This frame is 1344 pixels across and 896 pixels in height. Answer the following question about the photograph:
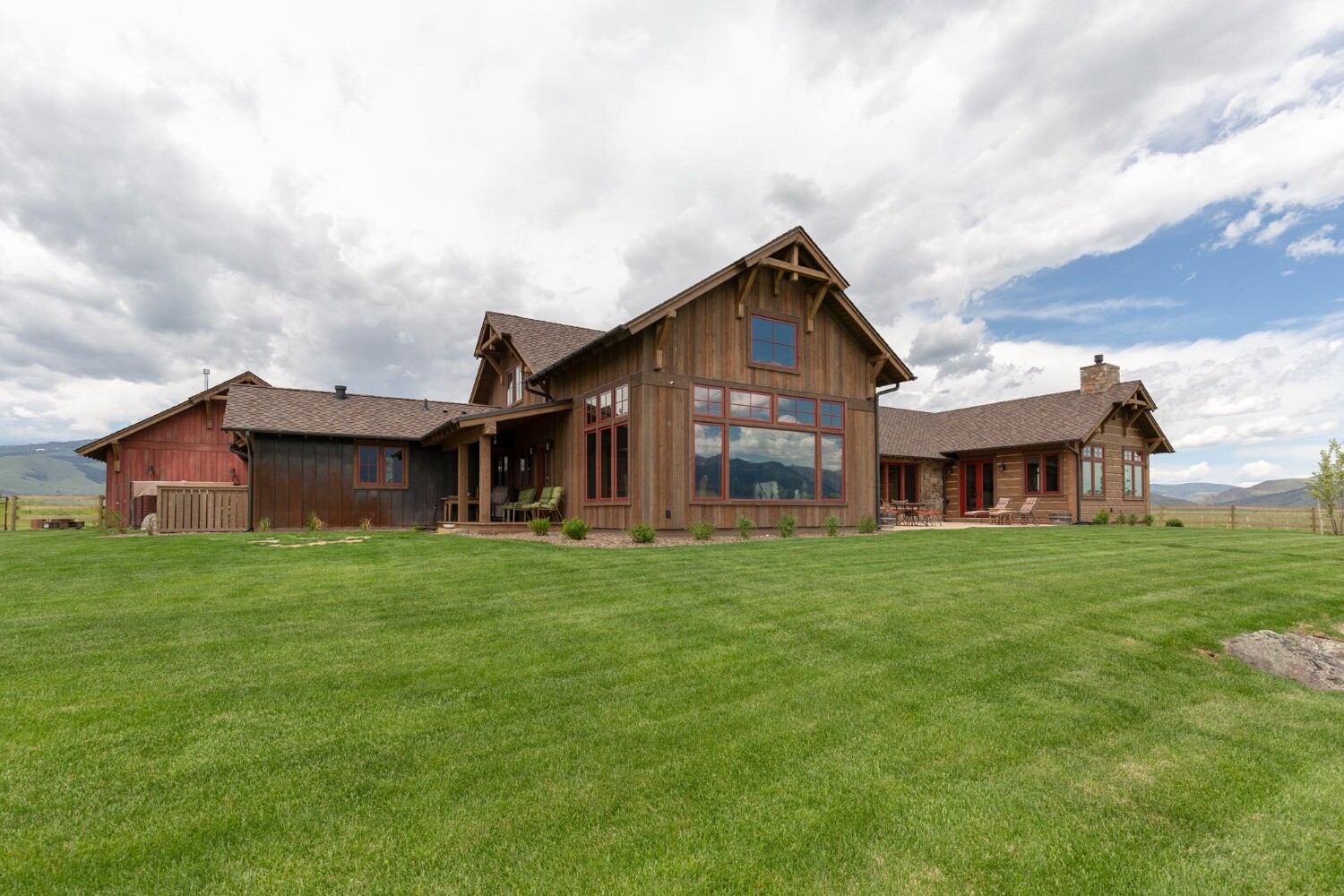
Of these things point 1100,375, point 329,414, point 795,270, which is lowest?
point 329,414

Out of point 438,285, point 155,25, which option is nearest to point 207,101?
point 155,25

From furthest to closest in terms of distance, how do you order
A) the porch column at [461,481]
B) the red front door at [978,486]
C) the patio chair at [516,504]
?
1. the red front door at [978,486]
2. the patio chair at [516,504]
3. the porch column at [461,481]

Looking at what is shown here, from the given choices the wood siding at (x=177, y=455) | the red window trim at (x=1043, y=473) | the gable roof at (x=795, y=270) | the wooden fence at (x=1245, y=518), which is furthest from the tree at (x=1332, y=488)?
the wood siding at (x=177, y=455)

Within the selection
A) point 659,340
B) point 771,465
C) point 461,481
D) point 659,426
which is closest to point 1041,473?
point 771,465

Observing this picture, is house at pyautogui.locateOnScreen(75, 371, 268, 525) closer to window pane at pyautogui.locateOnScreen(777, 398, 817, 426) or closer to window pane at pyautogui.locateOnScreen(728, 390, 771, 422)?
A: window pane at pyautogui.locateOnScreen(728, 390, 771, 422)

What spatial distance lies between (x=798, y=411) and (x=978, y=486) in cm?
1522

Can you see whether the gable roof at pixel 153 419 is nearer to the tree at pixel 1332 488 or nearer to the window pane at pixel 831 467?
the window pane at pixel 831 467

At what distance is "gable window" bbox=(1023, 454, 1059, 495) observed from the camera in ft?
78.0

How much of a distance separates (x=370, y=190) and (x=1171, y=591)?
1853 cm

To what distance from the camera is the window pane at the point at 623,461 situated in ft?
44.8

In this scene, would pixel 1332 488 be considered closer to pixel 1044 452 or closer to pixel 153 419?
pixel 1044 452

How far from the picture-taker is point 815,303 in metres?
15.4

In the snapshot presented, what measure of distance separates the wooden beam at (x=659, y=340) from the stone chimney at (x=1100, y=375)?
67.8 ft

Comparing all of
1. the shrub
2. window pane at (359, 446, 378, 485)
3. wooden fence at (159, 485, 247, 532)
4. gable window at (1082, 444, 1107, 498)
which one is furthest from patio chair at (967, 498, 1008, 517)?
wooden fence at (159, 485, 247, 532)
